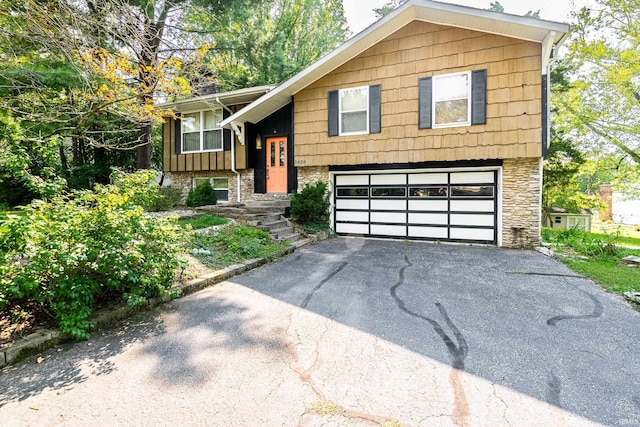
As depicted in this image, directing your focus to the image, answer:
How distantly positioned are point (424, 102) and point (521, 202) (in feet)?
11.3

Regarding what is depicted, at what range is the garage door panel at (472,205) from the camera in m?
8.02

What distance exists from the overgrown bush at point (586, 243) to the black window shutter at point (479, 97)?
3.62 meters

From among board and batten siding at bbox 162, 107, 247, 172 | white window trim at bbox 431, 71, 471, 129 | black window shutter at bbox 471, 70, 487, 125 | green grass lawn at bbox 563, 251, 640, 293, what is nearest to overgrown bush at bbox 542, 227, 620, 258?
green grass lawn at bbox 563, 251, 640, 293

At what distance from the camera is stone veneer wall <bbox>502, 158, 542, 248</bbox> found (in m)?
7.45

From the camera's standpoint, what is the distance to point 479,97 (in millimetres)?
7578

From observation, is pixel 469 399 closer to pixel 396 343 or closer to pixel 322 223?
pixel 396 343

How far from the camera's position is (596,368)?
258cm

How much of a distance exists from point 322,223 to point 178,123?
7715mm

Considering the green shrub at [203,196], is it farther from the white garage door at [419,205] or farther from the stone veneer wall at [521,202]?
the stone veneer wall at [521,202]

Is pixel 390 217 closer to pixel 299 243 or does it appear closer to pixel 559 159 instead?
pixel 299 243

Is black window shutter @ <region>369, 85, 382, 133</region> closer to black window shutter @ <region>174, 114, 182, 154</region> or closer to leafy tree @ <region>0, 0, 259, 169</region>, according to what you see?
leafy tree @ <region>0, 0, 259, 169</region>

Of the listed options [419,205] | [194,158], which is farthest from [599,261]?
[194,158]

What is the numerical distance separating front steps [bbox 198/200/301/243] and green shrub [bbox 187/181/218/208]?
2.15 meters

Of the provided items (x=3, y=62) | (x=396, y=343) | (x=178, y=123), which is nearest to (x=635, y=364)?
(x=396, y=343)
